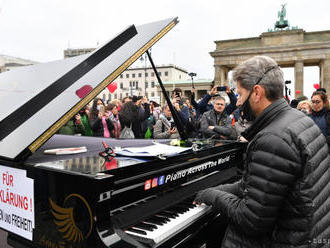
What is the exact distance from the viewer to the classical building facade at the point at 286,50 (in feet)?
129

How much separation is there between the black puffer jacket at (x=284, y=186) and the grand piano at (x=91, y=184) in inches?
19.0

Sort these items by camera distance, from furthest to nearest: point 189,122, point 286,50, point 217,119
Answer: point 286,50
point 189,122
point 217,119

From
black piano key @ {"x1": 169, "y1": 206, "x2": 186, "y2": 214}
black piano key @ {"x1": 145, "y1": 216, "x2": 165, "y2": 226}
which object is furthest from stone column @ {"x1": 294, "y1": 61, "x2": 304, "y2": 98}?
black piano key @ {"x1": 145, "y1": 216, "x2": 165, "y2": 226}

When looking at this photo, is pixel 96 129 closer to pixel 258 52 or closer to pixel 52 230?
pixel 52 230

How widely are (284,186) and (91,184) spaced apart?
3.55 ft

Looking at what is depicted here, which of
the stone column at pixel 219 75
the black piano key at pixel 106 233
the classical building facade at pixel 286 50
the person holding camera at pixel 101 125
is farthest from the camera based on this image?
the stone column at pixel 219 75

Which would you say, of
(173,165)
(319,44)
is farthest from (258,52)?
(173,165)

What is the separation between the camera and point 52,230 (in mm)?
1658

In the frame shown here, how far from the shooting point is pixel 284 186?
1519 mm

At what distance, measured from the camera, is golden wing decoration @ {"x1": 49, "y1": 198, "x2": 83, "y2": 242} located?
151 centimetres

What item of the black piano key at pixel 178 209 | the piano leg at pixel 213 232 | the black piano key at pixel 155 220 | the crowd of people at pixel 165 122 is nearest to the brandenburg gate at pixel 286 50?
the crowd of people at pixel 165 122

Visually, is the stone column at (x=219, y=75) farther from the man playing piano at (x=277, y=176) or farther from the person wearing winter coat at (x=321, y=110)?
the man playing piano at (x=277, y=176)

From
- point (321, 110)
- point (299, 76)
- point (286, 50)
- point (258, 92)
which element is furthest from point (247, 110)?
point (299, 76)

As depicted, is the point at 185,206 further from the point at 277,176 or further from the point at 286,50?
the point at 286,50
